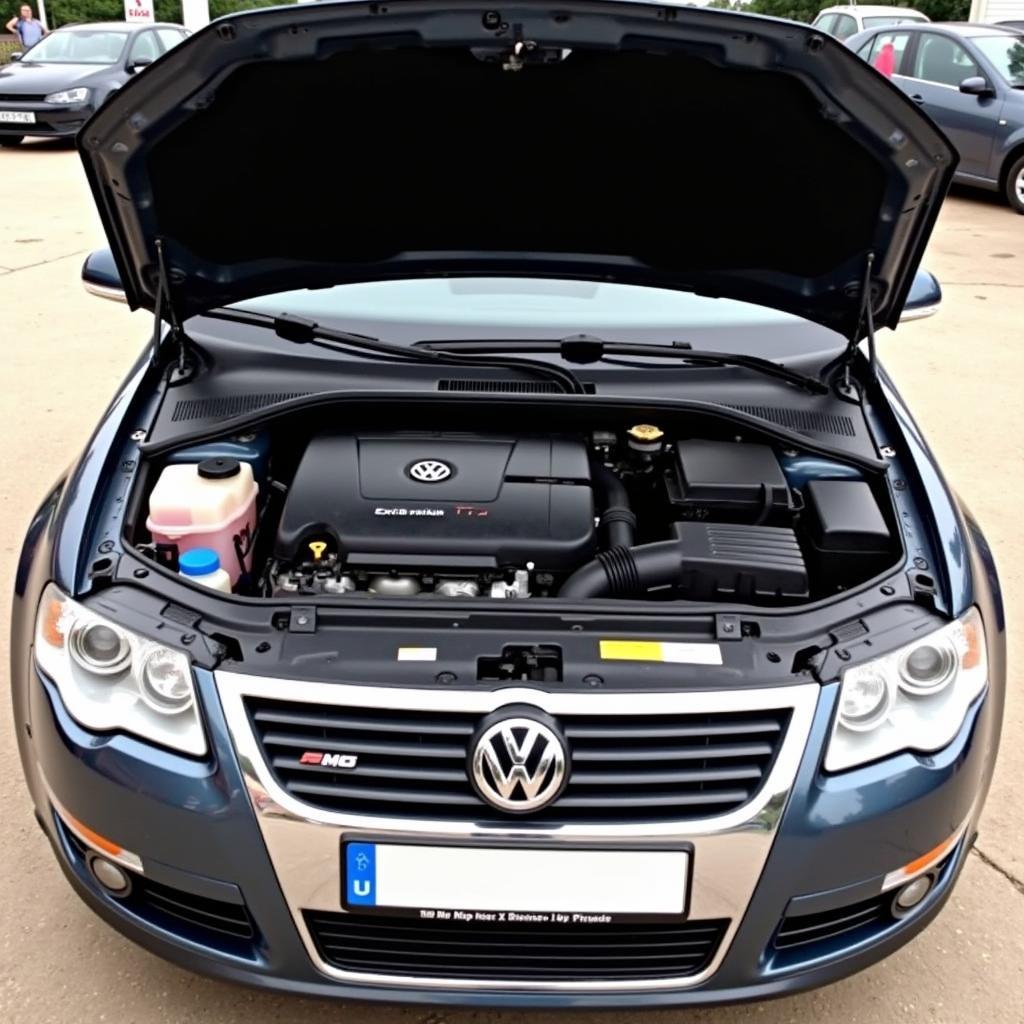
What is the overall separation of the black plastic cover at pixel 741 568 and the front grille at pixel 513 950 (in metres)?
0.59

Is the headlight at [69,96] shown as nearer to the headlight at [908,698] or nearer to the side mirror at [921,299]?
the side mirror at [921,299]

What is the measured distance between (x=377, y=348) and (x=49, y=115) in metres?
10.6

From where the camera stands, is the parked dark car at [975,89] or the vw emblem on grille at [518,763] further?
the parked dark car at [975,89]

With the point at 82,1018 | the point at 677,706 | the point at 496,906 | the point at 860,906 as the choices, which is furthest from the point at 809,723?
the point at 82,1018

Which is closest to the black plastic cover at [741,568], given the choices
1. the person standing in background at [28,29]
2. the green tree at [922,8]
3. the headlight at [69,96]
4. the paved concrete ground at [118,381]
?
the paved concrete ground at [118,381]

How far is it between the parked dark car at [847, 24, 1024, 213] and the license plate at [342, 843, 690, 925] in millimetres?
8487

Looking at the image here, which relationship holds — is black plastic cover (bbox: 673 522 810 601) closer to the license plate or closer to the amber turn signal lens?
the license plate

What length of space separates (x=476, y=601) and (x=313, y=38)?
1019 mm

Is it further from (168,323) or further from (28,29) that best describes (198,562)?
(28,29)

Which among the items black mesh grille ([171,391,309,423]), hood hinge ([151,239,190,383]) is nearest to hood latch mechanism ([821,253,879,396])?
black mesh grille ([171,391,309,423])

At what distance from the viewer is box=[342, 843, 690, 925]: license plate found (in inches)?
57.8

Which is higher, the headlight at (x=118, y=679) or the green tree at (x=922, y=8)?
the headlight at (x=118, y=679)

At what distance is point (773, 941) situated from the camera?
156 centimetres

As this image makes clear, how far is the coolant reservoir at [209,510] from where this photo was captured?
1909 millimetres
